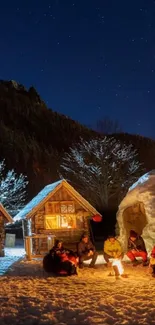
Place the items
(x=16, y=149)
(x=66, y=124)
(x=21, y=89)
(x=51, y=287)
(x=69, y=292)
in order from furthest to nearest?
(x=21, y=89) < (x=66, y=124) < (x=16, y=149) < (x=51, y=287) < (x=69, y=292)

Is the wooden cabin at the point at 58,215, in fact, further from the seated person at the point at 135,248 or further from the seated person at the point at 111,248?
the seated person at the point at 111,248

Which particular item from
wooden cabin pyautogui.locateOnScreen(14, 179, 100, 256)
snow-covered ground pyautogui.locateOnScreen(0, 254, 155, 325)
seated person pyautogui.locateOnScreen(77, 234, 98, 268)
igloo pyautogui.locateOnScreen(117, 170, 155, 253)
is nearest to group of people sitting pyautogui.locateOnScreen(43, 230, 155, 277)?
seated person pyautogui.locateOnScreen(77, 234, 98, 268)

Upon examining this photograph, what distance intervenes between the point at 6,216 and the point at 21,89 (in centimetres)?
8122

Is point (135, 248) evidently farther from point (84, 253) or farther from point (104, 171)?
point (104, 171)

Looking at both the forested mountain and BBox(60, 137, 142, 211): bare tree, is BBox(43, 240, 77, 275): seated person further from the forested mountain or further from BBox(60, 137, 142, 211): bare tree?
the forested mountain

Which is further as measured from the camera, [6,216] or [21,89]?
[21,89]

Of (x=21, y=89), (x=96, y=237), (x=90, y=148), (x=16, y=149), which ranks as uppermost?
(x=21, y=89)

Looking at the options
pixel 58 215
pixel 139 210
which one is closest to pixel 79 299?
pixel 58 215

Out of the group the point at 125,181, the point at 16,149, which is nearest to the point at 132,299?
the point at 125,181

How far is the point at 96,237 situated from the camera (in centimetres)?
3409

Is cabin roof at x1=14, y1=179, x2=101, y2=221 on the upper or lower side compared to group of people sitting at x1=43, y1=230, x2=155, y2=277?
upper

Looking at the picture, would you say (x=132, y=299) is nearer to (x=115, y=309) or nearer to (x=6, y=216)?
(x=115, y=309)

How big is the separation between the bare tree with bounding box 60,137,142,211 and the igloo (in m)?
15.1

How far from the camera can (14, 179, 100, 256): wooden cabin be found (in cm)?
2050
